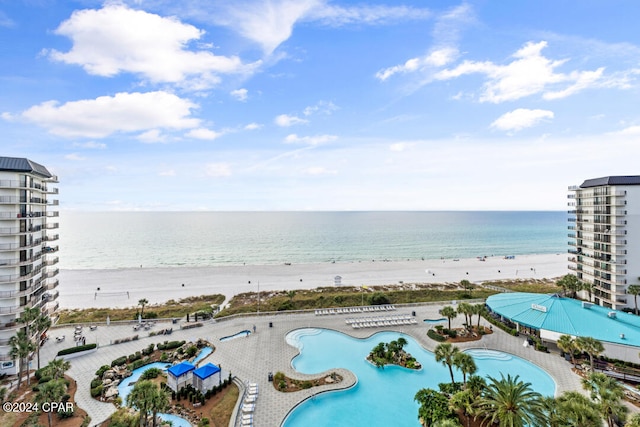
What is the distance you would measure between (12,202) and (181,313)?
76.6ft

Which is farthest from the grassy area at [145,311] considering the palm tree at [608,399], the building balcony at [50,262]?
the palm tree at [608,399]

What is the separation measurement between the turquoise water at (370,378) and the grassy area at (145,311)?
18175 mm

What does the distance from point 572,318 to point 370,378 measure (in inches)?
910

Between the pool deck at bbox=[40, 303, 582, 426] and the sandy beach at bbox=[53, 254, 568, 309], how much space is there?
57.6 feet

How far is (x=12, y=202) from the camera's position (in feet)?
89.7

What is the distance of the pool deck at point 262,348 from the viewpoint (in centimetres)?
2306

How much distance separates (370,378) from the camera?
2628cm

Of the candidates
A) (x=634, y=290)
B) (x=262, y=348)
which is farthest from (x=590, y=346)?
(x=262, y=348)

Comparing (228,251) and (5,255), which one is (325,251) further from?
(5,255)

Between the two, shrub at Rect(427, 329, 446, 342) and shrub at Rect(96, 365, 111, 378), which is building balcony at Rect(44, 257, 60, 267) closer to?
shrub at Rect(96, 365, 111, 378)

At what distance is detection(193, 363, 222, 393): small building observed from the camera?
23891mm

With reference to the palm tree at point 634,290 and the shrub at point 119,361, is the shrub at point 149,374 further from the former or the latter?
the palm tree at point 634,290

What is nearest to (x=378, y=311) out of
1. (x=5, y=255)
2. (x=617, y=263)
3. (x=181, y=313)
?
(x=181, y=313)

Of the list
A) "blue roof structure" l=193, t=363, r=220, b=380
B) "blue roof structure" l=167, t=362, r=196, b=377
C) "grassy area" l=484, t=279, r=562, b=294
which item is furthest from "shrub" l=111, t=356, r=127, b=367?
"grassy area" l=484, t=279, r=562, b=294
